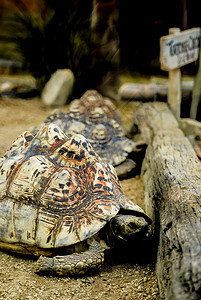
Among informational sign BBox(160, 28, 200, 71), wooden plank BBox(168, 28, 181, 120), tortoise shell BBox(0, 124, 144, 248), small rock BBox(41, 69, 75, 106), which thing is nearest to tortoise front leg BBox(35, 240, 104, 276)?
tortoise shell BBox(0, 124, 144, 248)

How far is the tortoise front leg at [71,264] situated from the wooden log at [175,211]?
43 centimetres

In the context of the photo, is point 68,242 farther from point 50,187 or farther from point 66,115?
point 66,115

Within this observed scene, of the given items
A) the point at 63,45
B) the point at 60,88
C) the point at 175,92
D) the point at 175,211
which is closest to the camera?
the point at 175,211

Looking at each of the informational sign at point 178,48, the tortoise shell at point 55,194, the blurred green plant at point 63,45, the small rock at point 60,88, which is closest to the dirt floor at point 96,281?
the tortoise shell at point 55,194

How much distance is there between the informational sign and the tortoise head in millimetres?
2798

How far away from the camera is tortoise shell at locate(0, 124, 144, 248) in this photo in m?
2.20

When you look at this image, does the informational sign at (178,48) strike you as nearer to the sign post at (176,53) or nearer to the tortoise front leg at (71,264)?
the sign post at (176,53)

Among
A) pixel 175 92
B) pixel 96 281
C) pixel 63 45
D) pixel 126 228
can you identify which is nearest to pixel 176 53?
pixel 175 92

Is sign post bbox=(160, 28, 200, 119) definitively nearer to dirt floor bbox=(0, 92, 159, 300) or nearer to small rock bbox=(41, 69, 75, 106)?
small rock bbox=(41, 69, 75, 106)

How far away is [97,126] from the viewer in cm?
422

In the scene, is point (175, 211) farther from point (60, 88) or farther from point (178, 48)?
point (60, 88)

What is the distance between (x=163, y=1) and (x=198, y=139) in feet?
16.4

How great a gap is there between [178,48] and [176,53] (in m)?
0.09

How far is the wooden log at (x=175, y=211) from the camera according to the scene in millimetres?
1641
